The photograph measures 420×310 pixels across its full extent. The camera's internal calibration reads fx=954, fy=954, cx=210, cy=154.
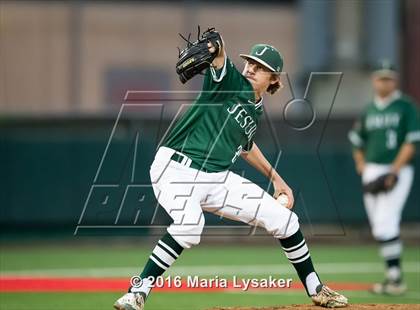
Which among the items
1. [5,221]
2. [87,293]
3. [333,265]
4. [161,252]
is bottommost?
[5,221]

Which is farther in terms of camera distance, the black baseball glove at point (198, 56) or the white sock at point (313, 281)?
the white sock at point (313, 281)

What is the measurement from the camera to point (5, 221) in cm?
1573

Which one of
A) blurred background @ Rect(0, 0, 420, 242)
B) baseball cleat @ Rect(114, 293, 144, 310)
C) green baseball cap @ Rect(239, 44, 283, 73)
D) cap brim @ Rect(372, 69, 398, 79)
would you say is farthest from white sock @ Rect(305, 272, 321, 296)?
cap brim @ Rect(372, 69, 398, 79)

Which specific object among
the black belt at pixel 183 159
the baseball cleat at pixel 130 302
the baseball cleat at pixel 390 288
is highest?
the black belt at pixel 183 159

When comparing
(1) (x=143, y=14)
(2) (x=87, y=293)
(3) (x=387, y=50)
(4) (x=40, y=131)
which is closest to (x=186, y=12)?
(1) (x=143, y=14)

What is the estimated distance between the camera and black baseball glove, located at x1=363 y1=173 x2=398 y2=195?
10750mm

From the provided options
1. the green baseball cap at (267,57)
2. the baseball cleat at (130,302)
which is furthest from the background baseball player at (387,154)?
the baseball cleat at (130,302)

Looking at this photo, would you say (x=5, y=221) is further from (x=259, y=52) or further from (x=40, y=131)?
(x=259, y=52)

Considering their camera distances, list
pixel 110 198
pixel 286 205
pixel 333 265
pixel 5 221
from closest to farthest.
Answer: pixel 286 205 → pixel 333 265 → pixel 110 198 → pixel 5 221

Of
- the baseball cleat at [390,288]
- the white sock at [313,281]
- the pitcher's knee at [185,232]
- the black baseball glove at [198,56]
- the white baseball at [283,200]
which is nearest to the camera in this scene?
the black baseball glove at [198,56]

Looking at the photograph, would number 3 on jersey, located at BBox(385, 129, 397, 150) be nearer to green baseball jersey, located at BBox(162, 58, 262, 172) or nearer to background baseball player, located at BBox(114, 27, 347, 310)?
background baseball player, located at BBox(114, 27, 347, 310)

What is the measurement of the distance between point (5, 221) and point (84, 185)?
1.43 m

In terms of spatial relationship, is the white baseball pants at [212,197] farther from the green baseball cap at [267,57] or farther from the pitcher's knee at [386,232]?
the pitcher's knee at [386,232]

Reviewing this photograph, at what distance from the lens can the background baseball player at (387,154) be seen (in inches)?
425
